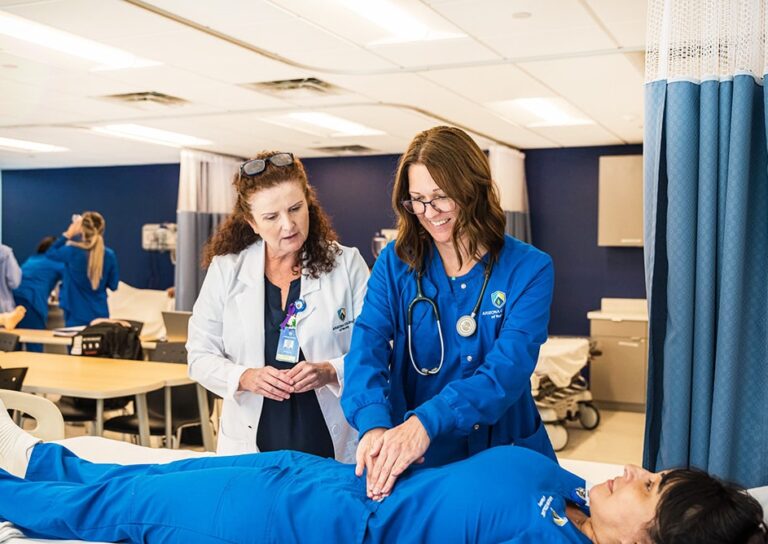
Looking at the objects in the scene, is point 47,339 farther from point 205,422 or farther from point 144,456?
point 144,456

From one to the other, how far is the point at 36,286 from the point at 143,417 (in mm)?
3580

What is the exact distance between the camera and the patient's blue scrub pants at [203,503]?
1.93 m

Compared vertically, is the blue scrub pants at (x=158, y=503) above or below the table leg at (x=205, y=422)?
above

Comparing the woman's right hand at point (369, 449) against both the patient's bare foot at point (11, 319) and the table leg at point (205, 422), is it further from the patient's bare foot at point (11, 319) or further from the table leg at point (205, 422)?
the patient's bare foot at point (11, 319)

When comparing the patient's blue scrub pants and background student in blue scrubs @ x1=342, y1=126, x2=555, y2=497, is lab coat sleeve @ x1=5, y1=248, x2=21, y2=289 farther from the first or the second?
background student in blue scrubs @ x1=342, y1=126, x2=555, y2=497

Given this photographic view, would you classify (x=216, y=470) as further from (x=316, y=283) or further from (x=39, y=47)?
(x=39, y=47)

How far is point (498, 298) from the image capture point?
6.79 feet

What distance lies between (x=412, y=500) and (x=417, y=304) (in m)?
0.48

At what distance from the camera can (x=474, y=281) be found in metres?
2.11

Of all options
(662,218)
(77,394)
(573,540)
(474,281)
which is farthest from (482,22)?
(573,540)

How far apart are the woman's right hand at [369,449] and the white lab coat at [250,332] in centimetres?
49

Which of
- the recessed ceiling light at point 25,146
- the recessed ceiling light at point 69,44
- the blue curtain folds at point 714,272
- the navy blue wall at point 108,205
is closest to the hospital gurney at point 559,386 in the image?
the recessed ceiling light at point 69,44

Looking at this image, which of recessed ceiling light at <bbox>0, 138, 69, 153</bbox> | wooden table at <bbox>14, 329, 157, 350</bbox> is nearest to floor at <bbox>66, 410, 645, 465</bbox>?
wooden table at <bbox>14, 329, 157, 350</bbox>

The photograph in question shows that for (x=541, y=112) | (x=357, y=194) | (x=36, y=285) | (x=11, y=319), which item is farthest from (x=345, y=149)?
(x=11, y=319)
